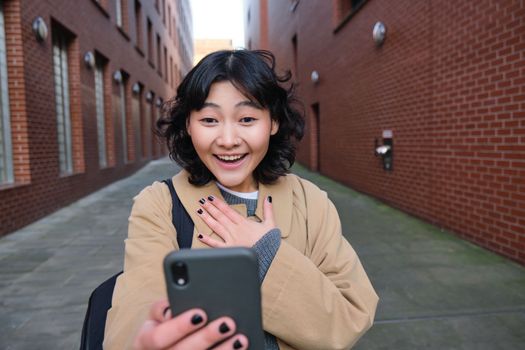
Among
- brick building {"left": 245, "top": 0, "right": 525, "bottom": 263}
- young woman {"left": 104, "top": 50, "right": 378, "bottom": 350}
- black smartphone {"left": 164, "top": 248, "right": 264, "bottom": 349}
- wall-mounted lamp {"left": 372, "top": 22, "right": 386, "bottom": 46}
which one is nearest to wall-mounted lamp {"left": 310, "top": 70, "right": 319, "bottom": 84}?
brick building {"left": 245, "top": 0, "right": 525, "bottom": 263}

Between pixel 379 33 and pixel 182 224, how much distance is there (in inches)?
276

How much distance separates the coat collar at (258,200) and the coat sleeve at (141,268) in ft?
0.19

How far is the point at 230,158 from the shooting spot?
141 cm

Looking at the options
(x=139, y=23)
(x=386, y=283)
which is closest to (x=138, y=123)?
(x=139, y=23)

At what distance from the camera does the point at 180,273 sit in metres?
0.79

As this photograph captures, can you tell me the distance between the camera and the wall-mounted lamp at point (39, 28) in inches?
257

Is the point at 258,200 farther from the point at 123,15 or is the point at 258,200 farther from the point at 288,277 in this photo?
the point at 123,15

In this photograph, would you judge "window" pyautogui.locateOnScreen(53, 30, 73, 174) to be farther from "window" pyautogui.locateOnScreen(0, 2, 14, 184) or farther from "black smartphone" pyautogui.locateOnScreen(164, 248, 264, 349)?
"black smartphone" pyautogui.locateOnScreen(164, 248, 264, 349)

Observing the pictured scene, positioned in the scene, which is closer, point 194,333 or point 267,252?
point 194,333

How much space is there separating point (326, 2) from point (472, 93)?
7.47m

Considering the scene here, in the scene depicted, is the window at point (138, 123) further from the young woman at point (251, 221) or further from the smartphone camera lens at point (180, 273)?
the smartphone camera lens at point (180, 273)

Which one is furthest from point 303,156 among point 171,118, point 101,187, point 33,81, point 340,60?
point 171,118

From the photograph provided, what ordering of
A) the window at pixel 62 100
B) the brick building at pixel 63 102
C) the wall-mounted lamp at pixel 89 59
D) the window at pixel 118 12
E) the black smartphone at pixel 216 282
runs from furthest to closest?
1. the window at pixel 118 12
2. the wall-mounted lamp at pixel 89 59
3. the window at pixel 62 100
4. the brick building at pixel 63 102
5. the black smartphone at pixel 216 282

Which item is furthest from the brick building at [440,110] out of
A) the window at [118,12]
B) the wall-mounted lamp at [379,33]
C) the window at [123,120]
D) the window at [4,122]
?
the window at [123,120]
